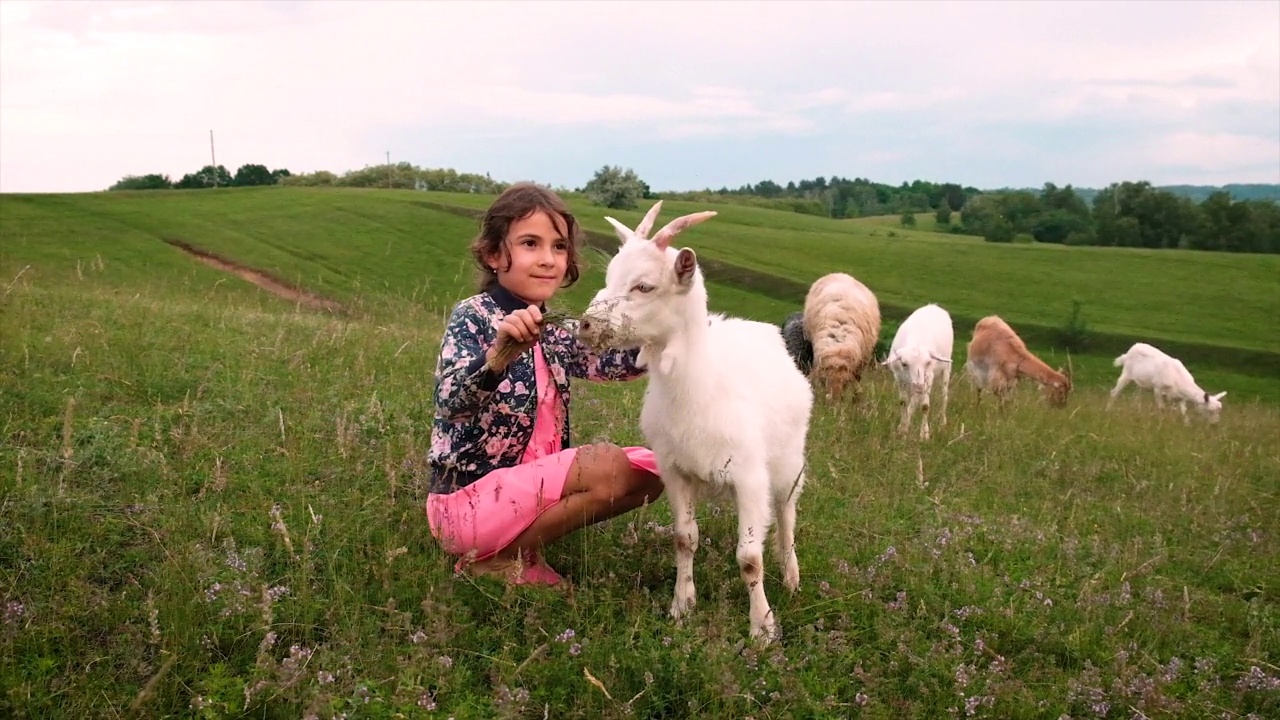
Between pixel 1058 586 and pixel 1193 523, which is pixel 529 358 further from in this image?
pixel 1193 523

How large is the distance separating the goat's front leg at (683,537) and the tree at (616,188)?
58.2 m

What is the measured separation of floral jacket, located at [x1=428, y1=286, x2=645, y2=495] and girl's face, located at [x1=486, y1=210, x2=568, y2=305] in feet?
0.27

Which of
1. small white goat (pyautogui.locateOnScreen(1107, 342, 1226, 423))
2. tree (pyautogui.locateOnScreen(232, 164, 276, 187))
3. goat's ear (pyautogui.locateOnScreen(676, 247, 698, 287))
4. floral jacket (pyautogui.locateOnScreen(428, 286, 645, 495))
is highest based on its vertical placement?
tree (pyautogui.locateOnScreen(232, 164, 276, 187))

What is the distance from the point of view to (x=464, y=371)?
12.9 feet

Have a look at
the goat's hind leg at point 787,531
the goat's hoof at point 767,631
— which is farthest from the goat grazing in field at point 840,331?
the goat's hoof at point 767,631

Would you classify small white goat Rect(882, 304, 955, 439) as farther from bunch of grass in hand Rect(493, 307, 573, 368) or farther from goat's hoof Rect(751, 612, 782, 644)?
bunch of grass in hand Rect(493, 307, 573, 368)

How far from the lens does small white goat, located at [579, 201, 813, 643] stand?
13.0 ft

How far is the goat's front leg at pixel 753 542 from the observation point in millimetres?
4164

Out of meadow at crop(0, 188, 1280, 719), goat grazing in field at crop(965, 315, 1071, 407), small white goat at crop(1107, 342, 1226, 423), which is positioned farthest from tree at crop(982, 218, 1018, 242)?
meadow at crop(0, 188, 1280, 719)

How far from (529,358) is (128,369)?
4038 mm

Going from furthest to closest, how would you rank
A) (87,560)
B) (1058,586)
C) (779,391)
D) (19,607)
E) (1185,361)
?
(1185,361) → (1058,586) → (779,391) → (87,560) → (19,607)

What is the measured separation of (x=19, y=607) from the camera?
3.42m

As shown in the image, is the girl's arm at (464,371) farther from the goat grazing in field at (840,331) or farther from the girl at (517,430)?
the goat grazing in field at (840,331)

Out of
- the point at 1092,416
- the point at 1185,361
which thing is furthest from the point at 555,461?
the point at 1185,361
